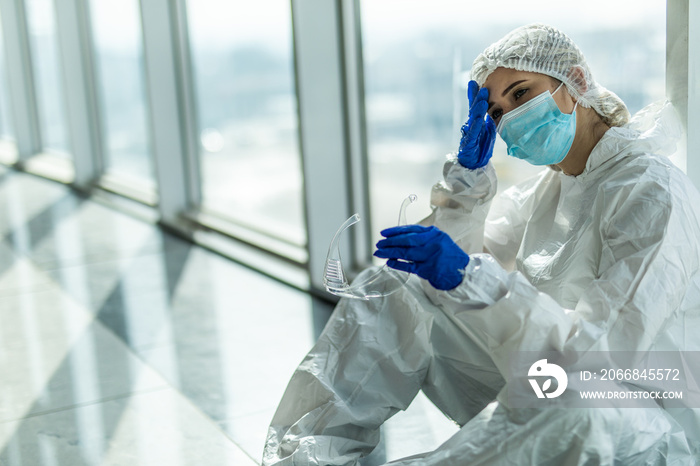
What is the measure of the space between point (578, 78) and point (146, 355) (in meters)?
1.67

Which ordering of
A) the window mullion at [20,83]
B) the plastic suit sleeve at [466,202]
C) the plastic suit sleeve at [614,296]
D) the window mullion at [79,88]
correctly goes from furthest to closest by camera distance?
the window mullion at [20,83] < the window mullion at [79,88] < the plastic suit sleeve at [466,202] < the plastic suit sleeve at [614,296]

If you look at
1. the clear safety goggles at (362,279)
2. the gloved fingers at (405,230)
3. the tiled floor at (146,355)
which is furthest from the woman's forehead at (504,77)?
the tiled floor at (146,355)

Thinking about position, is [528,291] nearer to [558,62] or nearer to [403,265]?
[403,265]

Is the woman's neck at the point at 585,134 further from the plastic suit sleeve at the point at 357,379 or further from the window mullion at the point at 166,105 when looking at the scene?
the window mullion at the point at 166,105

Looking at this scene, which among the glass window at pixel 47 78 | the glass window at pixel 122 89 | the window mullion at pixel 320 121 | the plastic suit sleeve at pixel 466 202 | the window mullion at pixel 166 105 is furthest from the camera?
the glass window at pixel 47 78

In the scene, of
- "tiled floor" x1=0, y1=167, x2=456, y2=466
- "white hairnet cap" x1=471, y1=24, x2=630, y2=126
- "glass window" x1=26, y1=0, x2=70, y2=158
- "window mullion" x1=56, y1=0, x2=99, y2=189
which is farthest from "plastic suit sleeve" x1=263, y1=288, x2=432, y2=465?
"glass window" x1=26, y1=0, x2=70, y2=158

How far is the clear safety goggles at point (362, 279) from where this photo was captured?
1709 millimetres

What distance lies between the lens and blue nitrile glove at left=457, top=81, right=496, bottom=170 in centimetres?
170

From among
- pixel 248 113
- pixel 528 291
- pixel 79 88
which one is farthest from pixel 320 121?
pixel 79 88

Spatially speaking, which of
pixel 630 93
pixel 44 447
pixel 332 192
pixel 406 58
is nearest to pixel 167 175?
pixel 332 192

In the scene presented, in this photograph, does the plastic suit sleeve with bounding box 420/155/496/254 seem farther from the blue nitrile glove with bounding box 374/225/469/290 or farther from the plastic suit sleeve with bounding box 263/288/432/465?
the blue nitrile glove with bounding box 374/225/469/290

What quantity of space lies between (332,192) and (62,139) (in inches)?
171

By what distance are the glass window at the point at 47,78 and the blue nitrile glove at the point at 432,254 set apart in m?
5.45

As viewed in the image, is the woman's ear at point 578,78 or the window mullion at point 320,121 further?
the window mullion at point 320,121
